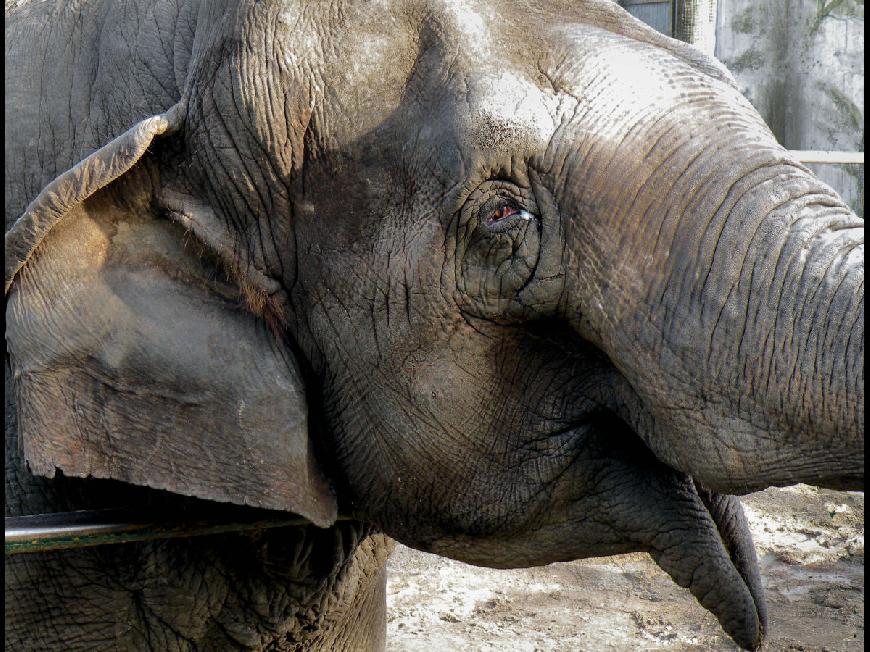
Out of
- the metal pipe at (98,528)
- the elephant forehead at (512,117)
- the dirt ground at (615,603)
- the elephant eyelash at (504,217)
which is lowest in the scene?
the dirt ground at (615,603)

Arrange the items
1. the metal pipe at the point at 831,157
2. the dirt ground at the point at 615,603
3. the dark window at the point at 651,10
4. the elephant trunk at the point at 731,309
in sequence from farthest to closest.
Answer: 1. the dark window at the point at 651,10
2. the metal pipe at the point at 831,157
3. the dirt ground at the point at 615,603
4. the elephant trunk at the point at 731,309

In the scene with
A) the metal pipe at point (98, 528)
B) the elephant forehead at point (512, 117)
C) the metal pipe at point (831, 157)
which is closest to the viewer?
the elephant forehead at point (512, 117)

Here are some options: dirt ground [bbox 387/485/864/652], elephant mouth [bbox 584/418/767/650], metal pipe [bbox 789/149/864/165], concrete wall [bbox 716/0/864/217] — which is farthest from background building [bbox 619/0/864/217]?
elephant mouth [bbox 584/418/767/650]

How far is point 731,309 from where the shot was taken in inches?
65.7

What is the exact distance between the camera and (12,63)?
2365 mm

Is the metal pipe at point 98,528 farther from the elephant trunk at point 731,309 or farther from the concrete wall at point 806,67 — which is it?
the concrete wall at point 806,67

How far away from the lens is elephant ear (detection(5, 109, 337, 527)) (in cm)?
200

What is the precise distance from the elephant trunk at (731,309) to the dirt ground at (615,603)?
2.46 metres

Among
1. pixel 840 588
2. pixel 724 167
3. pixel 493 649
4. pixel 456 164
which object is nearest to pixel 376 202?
A: pixel 456 164

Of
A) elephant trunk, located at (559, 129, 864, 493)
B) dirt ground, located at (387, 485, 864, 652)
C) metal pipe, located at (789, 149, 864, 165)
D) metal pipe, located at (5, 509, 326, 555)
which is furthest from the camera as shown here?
metal pipe, located at (789, 149, 864, 165)

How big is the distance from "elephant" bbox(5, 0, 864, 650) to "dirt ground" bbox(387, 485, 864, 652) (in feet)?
6.76

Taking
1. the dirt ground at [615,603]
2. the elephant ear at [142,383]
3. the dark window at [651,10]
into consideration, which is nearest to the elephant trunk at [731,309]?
the elephant ear at [142,383]

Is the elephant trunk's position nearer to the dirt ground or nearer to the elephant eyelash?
the elephant eyelash

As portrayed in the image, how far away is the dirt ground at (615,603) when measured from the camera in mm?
4094
